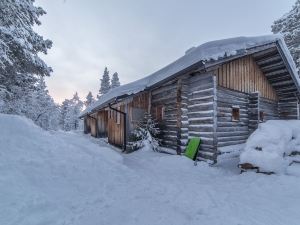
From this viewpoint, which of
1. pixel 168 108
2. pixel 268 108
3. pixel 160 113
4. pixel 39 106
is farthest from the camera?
pixel 39 106

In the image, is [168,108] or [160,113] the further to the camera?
[160,113]

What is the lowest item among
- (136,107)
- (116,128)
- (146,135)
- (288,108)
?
(146,135)

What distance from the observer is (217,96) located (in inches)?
427

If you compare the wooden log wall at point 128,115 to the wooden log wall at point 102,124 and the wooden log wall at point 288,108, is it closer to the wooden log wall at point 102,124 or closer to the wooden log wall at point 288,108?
the wooden log wall at point 102,124

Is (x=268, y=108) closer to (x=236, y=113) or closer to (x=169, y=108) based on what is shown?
(x=236, y=113)

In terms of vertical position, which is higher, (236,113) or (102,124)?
(236,113)

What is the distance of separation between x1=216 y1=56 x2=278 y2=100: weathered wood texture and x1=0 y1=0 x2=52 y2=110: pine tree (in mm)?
9491

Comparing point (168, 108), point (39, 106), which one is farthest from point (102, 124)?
point (39, 106)

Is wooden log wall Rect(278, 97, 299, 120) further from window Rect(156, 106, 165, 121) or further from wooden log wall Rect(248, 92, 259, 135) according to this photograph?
window Rect(156, 106, 165, 121)

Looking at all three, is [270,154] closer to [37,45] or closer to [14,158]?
[14,158]

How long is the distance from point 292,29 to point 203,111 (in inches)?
698

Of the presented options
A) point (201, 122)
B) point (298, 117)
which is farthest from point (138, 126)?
point (298, 117)

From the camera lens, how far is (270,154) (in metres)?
7.49

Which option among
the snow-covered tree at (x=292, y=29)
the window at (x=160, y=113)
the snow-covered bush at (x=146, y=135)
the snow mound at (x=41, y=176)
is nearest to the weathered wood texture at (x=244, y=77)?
the window at (x=160, y=113)
